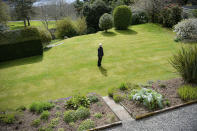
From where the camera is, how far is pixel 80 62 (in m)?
12.5

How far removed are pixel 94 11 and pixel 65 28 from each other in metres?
6.24

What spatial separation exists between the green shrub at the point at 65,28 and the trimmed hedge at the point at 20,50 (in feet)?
37.3

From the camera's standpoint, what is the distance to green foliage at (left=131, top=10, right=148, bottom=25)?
981 inches

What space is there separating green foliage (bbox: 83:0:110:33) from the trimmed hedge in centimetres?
1525

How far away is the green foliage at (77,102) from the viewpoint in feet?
21.1

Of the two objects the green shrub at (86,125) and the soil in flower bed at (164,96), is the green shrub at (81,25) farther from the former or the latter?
the green shrub at (86,125)

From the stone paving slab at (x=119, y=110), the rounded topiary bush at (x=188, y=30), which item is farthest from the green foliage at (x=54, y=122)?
the rounded topiary bush at (x=188, y=30)

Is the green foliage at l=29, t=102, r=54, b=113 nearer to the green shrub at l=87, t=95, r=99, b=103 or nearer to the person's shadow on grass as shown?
the green shrub at l=87, t=95, r=99, b=103

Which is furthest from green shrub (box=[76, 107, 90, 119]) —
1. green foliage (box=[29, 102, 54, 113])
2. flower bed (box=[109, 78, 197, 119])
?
flower bed (box=[109, 78, 197, 119])

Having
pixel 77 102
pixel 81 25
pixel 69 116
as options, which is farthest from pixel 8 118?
pixel 81 25

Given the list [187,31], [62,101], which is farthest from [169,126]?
[187,31]

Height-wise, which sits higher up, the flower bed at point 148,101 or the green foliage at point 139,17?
the green foliage at point 139,17

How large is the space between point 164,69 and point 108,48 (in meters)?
6.25

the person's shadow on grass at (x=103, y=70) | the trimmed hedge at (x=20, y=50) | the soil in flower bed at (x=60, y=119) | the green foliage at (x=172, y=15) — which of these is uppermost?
the green foliage at (x=172, y=15)
